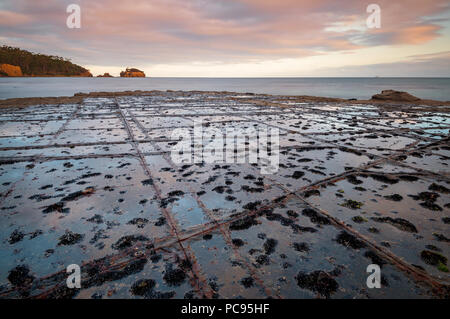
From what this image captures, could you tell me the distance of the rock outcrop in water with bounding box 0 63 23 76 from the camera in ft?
445

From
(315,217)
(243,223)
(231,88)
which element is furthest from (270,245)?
(231,88)

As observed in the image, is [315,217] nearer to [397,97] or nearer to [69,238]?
[69,238]

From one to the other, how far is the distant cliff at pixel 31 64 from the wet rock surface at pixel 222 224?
626 ft

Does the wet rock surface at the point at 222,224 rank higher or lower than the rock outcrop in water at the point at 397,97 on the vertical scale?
lower

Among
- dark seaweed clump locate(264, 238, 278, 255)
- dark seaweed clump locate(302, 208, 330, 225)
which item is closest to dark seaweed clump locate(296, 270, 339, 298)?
dark seaweed clump locate(264, 238, 278, 255)

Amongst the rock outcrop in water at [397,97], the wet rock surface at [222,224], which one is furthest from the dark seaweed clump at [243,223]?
the rock outcrop in water at [397,97]

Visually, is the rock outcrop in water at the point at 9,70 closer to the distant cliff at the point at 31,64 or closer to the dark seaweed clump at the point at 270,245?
the distant cliff at the point at 31,64

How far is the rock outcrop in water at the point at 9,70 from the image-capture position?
136m

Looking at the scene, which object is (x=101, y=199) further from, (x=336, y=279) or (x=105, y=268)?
(x=336, y=279)

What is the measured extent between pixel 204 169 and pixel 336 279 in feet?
8.52

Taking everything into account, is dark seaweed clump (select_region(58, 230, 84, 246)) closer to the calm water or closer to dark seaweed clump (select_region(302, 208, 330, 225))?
dark seaweed clump (select_region(302, 208, 330, 225))

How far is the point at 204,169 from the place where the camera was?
395 centimetres
